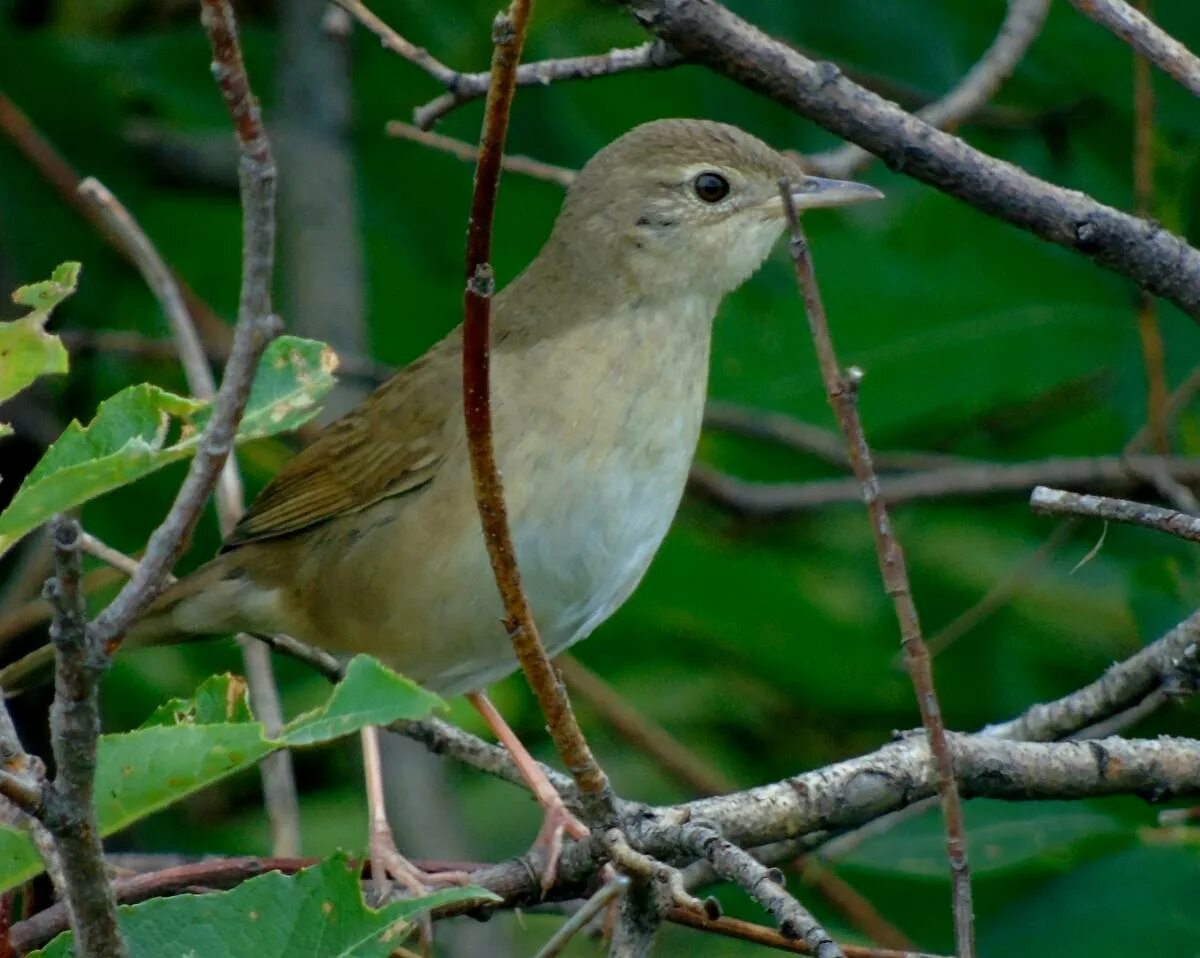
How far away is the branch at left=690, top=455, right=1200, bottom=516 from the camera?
431 cm

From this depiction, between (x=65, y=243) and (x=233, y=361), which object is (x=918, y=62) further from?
(x=233, y=361)

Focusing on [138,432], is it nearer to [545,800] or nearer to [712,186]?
[545,800]

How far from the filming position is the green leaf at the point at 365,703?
162 cm

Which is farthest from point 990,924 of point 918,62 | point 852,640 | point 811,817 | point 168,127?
point 168,127

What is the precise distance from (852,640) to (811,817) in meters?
1.87

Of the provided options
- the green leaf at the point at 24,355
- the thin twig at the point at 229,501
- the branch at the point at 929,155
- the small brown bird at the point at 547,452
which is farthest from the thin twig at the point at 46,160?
the green leaf at the point at 24,355

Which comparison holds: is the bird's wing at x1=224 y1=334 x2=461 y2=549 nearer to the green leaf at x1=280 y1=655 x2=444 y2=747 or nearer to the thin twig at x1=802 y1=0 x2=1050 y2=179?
the thin twig at x1=802 y1=0 x2=1050 y2=179

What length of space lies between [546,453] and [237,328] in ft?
6.67

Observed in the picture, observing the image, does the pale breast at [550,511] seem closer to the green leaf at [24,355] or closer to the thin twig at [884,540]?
the thin twig at [884,540]

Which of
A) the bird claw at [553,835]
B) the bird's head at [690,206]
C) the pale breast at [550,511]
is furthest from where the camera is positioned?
the bird's head at [690,206]

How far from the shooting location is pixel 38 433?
16.0ft

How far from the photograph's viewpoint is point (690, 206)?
410 cm

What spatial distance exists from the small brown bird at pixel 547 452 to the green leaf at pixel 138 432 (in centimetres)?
128

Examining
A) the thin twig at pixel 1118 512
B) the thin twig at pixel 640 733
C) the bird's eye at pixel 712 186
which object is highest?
the bird's eye at pixel 712 186
